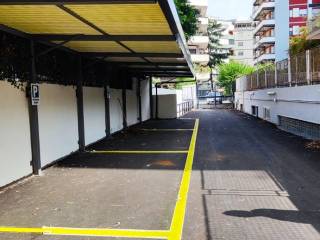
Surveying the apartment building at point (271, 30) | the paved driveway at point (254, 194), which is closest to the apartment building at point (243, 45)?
the apartment building at point (271, 30)

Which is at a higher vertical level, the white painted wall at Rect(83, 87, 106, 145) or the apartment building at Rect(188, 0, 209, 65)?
the apartment building at Rect(188, 0, 209, 65)

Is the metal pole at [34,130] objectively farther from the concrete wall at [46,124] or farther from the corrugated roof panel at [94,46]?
the corrugated roof panel at [94,46]

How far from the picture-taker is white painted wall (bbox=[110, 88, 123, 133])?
17497 millimetres

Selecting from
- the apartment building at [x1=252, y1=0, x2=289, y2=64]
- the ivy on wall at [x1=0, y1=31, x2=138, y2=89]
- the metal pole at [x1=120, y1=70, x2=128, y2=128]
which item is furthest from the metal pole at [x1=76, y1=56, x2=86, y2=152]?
the apartment building at [x1=252, y1=0, x2=289, y2=64]

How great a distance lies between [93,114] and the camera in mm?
14562

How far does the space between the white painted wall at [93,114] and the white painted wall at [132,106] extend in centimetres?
507

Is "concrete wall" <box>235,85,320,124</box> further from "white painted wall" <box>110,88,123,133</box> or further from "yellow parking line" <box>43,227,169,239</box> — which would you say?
"yellow parking line" <box>43,227,169,239</box>

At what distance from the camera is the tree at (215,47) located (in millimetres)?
79875

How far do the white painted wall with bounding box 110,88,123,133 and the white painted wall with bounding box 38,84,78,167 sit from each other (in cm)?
489

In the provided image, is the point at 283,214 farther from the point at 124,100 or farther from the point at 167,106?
the point at 167,106

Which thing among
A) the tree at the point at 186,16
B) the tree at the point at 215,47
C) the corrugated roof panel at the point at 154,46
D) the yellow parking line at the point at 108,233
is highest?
the tree at the point at 215,47

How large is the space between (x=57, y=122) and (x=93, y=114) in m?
3.59

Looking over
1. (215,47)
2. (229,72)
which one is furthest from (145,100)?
(215,47)

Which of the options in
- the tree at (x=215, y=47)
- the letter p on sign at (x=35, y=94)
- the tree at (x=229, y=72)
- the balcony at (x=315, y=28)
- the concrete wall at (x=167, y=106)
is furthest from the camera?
the tree at (x=215, y=47)
